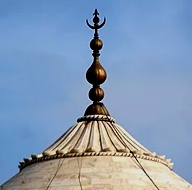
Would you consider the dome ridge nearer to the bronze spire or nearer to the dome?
the dome

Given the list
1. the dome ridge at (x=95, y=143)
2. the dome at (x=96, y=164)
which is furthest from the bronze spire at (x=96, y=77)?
the dome ridge at (x=95, y=143)

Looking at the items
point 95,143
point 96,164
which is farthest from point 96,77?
point 96,164

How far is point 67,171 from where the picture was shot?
27234mm

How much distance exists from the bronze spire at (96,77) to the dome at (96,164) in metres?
0.05

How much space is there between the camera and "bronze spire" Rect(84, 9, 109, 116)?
3100 centimetres

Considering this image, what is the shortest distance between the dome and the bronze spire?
0.05m

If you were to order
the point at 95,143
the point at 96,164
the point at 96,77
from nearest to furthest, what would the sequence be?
the point at 96,164, the point at 95,143, the point at 96,77

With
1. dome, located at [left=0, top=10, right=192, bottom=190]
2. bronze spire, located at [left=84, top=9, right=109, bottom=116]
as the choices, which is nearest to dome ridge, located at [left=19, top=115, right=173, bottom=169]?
dome, located at [left=0, top=10, right=192, bottom=190]

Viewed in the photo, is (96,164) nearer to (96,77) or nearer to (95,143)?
(95,143)

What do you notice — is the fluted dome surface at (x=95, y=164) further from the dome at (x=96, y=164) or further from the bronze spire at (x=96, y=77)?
the bronze spire at (x=96, y=77)

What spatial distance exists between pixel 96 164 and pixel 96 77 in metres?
4.94

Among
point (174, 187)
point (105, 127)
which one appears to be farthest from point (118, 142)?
point (174, 187)

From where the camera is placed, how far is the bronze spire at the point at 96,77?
31.0m

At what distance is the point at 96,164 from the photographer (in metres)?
27.4
